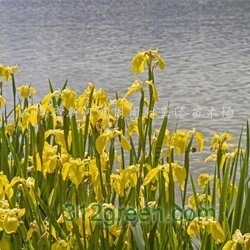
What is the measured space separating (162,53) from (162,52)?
0.12 meters

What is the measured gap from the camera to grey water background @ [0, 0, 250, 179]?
632 cm

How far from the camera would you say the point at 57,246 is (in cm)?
158


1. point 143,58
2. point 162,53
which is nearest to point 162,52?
point 162,53

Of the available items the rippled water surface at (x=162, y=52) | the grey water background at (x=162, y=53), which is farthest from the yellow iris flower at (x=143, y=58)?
the rippled water surface at (x=162, y=52)

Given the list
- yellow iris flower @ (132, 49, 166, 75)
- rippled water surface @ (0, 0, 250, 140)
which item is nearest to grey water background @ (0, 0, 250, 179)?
rippled water surface @ (0, 0, 250, 140)

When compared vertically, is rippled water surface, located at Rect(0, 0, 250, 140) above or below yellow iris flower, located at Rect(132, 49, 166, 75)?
below

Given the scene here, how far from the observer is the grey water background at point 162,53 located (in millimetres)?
6316

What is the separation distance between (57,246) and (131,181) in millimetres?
252

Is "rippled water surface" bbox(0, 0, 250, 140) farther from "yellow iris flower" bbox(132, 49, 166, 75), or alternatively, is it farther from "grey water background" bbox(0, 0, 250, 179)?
"yellow iris flower" bbox(132, 49, 166, 75)

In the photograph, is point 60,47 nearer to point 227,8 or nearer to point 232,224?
point 227,8

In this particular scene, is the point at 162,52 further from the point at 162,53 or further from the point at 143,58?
the point at 143,58

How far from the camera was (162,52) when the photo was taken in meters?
9.77

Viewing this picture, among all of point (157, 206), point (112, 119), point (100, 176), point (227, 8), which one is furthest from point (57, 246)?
point (227, 8)

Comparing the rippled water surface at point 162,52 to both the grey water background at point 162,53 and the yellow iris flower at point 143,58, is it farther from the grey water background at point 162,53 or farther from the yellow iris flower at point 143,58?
the yellow iris flower at point 143,58
